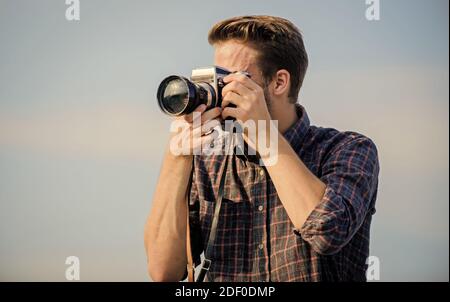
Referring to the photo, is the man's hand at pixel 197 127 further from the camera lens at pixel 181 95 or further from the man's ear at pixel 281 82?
the man's ear at pixel 281 82

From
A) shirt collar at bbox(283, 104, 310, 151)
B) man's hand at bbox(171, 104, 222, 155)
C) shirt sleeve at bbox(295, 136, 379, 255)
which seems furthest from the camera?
shirt collar at bbox(283, 104, 310, 151)

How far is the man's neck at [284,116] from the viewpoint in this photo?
4.50 feet

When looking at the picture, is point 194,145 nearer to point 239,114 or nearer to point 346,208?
point 239,114

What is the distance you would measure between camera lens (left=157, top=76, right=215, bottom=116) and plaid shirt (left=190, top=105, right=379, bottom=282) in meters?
0.18

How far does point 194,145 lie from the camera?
125 centimetres

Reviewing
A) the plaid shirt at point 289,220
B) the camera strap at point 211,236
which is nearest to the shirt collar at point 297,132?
the plaid shirt at point 289,220

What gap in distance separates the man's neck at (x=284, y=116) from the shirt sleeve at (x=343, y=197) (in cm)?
14

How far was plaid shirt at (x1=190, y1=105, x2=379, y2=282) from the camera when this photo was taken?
3.78 ft

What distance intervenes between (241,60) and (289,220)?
35cm

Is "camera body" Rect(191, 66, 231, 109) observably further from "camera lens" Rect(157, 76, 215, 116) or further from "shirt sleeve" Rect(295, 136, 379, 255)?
"shirt sleeve" Rect(295, 136, 379, 255)

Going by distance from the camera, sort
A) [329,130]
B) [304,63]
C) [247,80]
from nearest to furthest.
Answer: [247,80]
[329,130]
[304,63]

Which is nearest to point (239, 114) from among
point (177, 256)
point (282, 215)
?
point (282, 215)

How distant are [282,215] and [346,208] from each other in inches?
5.7

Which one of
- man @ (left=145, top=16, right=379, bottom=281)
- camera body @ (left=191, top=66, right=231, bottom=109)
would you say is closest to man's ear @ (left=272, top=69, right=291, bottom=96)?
man @ (left=145, top=16, right=379, bottom=281)
